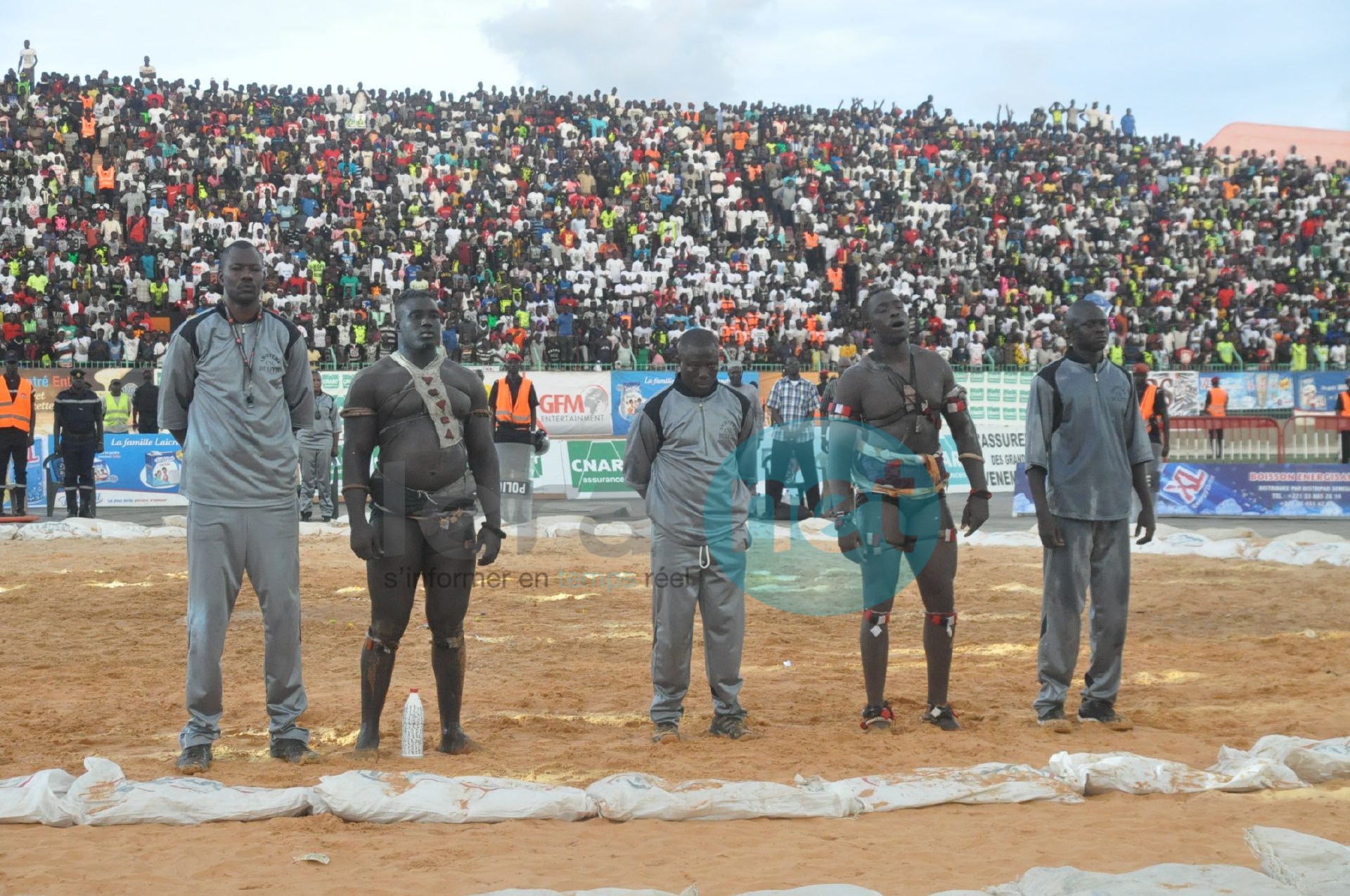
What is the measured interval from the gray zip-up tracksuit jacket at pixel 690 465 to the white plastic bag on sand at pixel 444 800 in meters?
1.77

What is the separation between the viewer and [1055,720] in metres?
6.49

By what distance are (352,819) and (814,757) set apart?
2088 millimetres

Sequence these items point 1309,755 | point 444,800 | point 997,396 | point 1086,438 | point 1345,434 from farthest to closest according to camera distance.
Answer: point 997,396 → point 1345,434 → point 1086,438 → point 1309,755 → point 444,800

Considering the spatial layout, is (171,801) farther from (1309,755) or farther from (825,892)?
(1309,755)

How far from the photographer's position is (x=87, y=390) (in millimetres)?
16547

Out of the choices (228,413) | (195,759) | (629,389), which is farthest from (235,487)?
(629,389)

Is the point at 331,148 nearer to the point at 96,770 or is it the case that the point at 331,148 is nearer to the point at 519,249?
the point at 519,249

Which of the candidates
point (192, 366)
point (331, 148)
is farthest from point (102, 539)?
point (331, 148)

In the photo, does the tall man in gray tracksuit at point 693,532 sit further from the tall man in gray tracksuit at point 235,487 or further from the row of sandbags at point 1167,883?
the row of sandbags at point 1167,883

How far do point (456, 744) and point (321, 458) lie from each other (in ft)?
39.6

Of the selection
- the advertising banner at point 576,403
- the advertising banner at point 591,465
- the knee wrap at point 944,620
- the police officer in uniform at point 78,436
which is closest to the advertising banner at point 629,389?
the advertising banner at point 576,403

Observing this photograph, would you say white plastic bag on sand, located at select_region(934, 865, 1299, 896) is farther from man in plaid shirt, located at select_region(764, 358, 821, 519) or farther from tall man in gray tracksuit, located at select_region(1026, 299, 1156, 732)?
man in plaid shirt, located at select_region(764, 358, 821, 519)

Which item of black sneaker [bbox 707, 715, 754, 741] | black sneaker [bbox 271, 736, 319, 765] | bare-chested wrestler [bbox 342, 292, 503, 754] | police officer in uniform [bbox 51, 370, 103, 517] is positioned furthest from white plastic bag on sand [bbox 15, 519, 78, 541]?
black sneaker [bbox 707, 715, 754, 741]

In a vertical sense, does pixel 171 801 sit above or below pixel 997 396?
below
